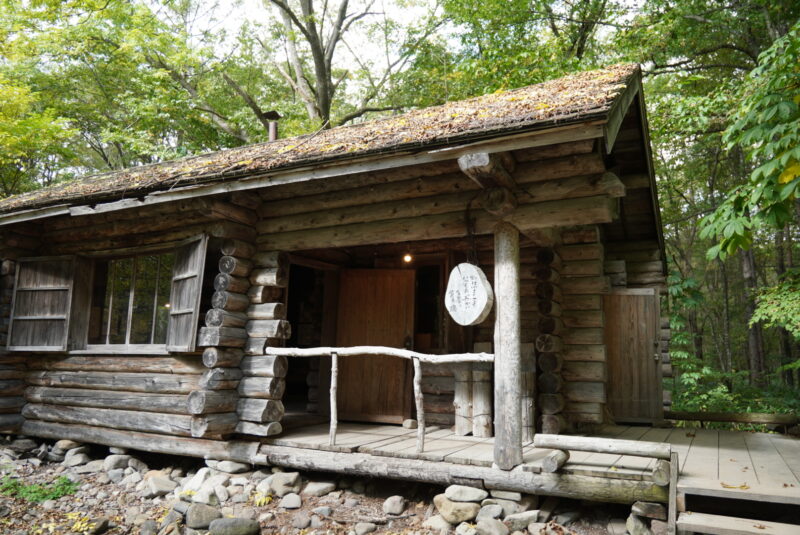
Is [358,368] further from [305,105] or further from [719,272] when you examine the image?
[719,272]

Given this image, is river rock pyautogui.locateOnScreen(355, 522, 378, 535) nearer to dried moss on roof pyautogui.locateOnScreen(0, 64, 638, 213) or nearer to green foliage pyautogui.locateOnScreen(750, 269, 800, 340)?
dried moss on roof pyautogui.locateOnScreen(0, 64, 638, 213)

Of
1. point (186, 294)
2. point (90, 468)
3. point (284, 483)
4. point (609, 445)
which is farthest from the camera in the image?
point (90, 468)

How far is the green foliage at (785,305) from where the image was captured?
842 centimetres

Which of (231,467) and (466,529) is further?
(231,467)

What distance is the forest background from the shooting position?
11930mm

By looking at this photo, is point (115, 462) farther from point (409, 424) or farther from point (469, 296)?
point (469, 296)

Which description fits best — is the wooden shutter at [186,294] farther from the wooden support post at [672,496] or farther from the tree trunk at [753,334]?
the tree trunk at [753,334]

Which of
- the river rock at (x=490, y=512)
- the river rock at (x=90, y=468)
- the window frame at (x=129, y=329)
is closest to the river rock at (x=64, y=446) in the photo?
the river rock at (x=90, y=468)

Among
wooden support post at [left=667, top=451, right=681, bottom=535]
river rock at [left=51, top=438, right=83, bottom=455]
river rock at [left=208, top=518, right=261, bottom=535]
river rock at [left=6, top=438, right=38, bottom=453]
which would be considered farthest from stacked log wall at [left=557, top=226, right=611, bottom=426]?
river rock at [left=6, top=438, right=38, bottom=453]

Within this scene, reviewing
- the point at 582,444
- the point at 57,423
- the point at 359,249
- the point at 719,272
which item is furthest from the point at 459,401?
the point at 719,272

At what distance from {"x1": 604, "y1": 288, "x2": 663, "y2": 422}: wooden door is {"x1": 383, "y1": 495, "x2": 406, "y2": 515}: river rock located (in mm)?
4337

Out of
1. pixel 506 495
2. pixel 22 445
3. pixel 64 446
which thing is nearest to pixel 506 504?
pixel 506 495

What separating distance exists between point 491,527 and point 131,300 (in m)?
5.77

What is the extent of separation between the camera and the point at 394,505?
17.2 feet
